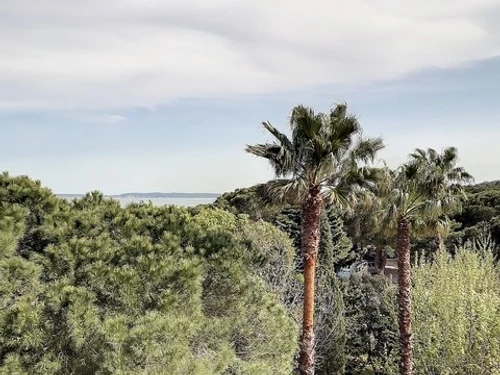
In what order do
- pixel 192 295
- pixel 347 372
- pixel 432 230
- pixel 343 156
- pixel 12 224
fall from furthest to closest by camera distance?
pixel 347 372 → pixel 432 230 → pixel 343 156 → pixel 192 295 → pixel 12 224

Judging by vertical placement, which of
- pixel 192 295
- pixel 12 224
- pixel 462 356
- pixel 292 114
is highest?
pixel 292 114

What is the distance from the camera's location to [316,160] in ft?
34.6

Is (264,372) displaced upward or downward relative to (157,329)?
downward

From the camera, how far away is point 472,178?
69.3 feet

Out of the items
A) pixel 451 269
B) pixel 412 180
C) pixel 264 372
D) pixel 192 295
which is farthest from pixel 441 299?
pixel 192 295

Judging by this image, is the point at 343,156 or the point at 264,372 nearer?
the point at 264,372

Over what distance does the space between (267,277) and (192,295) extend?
720 centimetres

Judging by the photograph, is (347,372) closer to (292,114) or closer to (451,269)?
(451,269)

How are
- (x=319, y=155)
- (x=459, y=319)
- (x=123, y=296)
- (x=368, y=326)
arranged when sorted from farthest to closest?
(x=368, y=326)
(x=459, y=319)
(x=319, y=155)
(x=123, y=296)

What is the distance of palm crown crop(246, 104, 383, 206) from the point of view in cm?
1048

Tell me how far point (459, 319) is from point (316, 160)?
566 cm

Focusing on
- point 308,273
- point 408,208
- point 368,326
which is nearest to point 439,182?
point 408,208

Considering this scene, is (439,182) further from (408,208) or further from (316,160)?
(316,160)

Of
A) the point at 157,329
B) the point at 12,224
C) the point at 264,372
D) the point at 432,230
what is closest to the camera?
the point at 157,329
